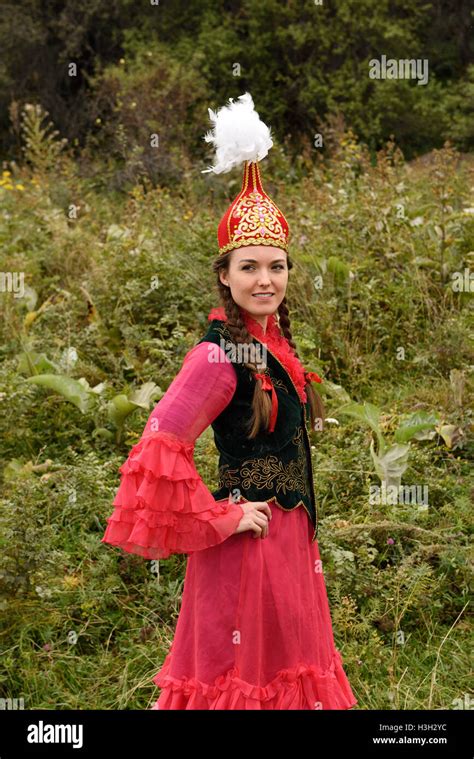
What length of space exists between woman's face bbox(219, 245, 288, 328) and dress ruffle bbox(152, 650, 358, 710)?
2.81 feet

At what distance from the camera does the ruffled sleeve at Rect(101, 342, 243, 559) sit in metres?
2.03

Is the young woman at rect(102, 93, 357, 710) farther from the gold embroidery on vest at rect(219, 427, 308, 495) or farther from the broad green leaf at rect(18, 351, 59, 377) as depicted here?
the broad green leaf at rect(18, 351, 59, 377)

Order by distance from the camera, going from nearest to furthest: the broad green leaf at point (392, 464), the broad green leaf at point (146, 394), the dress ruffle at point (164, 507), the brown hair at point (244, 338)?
the dress ruffle at point (164, 507), the brown hair at point (244, 338), the broad green leaf at point (392, 464), the broad green leaf at point (146, 394)

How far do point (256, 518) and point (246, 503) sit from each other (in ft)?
0.17

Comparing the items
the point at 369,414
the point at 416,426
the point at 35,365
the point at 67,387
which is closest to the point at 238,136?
the point at 369,414

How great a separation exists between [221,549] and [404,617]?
1357mm

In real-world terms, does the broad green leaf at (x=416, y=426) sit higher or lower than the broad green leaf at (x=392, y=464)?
higher

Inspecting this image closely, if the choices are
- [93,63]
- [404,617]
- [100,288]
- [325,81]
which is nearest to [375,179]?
[100,288]

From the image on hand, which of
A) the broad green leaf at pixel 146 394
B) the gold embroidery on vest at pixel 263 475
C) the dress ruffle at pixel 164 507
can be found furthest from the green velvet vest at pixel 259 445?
the broad green leaf at pixel 146 394

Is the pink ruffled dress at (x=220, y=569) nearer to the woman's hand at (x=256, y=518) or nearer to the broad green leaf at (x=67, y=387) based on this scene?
the woman's hand at (x=256, y=518)

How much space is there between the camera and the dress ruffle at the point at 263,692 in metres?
2.16

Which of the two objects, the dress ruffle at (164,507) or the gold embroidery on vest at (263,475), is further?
the gold embroidery on vest at (263,475)

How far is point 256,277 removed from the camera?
218 centimetres

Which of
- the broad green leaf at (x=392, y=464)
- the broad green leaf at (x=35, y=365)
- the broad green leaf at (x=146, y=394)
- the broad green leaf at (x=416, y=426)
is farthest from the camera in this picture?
the broad green leaf at (x=35, y=365)
